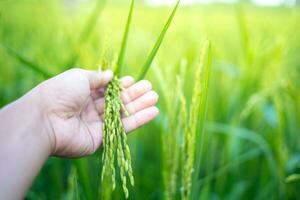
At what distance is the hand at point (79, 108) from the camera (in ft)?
3.13

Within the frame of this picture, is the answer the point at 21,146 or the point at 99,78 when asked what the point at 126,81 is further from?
the point at 21,146

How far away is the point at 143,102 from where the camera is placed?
3.66 feet

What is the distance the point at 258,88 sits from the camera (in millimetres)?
1996

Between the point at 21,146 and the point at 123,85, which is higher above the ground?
the point at 123,85

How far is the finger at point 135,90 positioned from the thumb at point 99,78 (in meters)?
0.11

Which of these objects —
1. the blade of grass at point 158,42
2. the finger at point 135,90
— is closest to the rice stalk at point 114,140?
the blade of grass at point 158,42

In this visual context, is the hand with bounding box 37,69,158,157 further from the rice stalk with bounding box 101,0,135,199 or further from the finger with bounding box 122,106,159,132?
the rice stalk with bounding box 101,0,135,199

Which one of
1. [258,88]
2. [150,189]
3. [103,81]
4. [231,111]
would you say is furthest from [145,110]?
[258,88]

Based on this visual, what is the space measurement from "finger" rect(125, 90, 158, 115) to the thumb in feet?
0.43

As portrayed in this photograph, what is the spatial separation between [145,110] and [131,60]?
138 cm

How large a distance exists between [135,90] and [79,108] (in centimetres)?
17

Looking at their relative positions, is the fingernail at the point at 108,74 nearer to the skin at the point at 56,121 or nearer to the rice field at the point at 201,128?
the skin at the point at 56,121

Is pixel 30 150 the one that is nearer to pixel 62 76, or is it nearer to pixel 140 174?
pixel 62 76

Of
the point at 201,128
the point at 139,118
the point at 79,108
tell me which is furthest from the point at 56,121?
the point at 201,128
